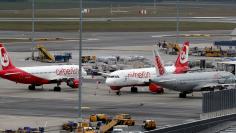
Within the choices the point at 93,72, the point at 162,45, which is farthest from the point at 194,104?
the point at 162,45

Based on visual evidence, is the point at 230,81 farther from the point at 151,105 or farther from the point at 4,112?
the point at 4,112

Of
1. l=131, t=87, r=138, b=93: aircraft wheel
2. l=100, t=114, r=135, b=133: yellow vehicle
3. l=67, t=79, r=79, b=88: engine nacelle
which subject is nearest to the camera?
l=100, t=114, r=135, b=133: yellow vehicle

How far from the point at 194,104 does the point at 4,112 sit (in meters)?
20.2

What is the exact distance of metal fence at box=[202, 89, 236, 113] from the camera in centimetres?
6794

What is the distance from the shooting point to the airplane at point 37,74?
10544cm

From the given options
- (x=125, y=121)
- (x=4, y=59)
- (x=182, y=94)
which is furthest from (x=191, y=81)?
(x=125, y=121)

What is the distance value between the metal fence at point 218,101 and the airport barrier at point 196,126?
407cm

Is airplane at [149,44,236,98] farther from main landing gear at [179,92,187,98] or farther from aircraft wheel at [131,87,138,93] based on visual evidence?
aircraft wheel at [131,87,138,93]

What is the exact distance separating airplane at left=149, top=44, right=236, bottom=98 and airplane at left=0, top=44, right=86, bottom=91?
12.8 m

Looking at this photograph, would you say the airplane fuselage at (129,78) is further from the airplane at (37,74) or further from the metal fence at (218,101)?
the metal fence at (218,101)

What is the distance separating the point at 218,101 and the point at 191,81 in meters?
28.6

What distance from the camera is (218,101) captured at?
2731 inches

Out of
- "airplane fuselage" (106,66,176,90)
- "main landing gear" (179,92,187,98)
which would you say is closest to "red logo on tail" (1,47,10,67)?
"airplane fuselage" (106,66,176,90)

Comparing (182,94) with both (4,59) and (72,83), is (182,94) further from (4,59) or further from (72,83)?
(4,59)
